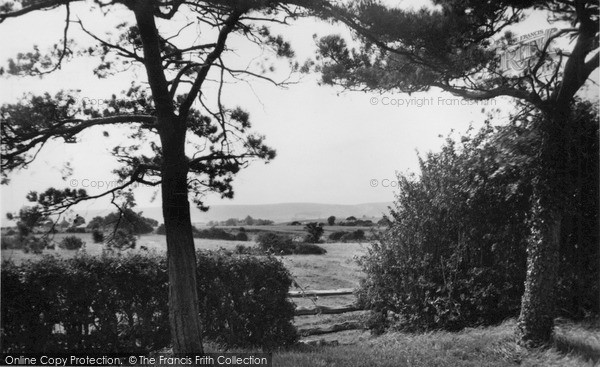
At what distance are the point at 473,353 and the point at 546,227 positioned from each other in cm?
228

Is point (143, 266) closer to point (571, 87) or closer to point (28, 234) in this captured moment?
point (28, 234)

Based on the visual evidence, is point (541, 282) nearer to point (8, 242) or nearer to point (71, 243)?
point (8, 242)

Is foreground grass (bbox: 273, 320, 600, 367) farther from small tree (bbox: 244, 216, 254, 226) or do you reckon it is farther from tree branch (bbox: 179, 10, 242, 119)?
small tree (bbox: 244, 216, 254, 226)

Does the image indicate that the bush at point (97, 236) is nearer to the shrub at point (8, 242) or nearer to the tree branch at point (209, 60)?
the shrub at point (8, 242)

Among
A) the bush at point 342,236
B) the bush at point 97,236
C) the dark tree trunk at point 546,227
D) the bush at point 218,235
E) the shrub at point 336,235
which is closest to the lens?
the dark tree trunk at point 546,227

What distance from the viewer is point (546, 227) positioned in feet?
26.0

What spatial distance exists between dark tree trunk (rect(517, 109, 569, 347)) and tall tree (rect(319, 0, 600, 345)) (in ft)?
0.04

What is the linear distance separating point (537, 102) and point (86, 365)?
8038 millimetres

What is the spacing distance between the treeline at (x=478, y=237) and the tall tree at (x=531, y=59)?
0.25 meters

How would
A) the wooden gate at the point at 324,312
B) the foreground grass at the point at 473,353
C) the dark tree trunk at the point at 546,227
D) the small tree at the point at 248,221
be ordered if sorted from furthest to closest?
1. the small tree at the point at 248,221
2. the wooden gate at the point at 324,312
3. the dark tree trunk at the point at 546,227
4. the foreground grass at the point at 473,353

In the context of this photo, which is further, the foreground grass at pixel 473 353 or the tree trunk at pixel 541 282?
the tree trunk at pixel 541 282

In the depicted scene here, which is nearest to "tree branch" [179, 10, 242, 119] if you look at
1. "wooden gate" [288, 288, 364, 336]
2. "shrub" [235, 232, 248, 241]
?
"wooden gate" [288, 288, 364, 336]

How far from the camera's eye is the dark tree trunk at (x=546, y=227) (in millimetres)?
7891

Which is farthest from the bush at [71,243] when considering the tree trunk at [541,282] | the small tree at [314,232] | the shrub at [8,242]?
the small tree at [314,232]
